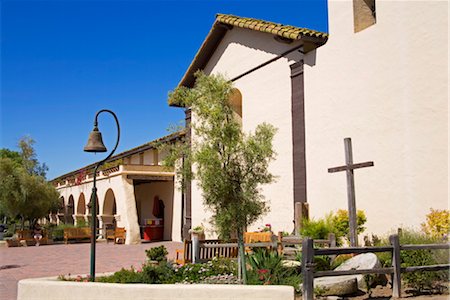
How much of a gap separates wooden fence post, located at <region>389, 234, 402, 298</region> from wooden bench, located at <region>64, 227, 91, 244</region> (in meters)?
21.5

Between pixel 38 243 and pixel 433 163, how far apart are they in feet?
68.7

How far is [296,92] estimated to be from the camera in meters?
15.5

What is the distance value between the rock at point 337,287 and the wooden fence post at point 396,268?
0.63 meters

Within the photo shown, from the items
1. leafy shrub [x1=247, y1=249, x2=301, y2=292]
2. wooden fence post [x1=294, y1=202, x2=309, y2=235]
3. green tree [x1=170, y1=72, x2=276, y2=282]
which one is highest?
green tree [x1=170, y1=72, x2=276, y2=282]

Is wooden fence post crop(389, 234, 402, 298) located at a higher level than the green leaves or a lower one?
lower

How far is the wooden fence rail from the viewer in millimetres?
7205

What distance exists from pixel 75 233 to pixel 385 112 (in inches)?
775

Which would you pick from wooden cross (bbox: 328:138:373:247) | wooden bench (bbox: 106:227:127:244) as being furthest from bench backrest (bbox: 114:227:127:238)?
wooden cross (bbox: 328:138:373:247)

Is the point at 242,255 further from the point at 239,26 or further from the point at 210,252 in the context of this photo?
the point at 239,26

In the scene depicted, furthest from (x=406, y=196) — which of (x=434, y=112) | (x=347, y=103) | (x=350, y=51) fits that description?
(x=350, y=51)

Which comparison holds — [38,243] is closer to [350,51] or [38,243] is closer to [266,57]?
[266,57]

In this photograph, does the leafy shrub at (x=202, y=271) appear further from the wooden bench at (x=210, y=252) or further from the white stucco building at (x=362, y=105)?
the white stucco building at (x=362, y=105)

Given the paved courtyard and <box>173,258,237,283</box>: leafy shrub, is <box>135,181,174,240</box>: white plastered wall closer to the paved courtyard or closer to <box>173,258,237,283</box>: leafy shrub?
the paved courtyard

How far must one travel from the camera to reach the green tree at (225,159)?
826cm
